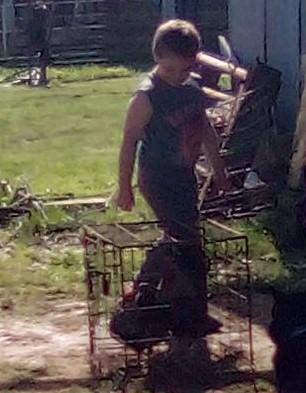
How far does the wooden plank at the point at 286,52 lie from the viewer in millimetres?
11148

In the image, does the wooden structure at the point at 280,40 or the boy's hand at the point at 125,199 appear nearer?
the boy's hand at the point at 125,199

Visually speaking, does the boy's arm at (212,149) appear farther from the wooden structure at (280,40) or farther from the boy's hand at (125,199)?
the wooden structure at (280,40)

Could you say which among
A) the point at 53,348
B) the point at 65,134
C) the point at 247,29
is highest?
the point at 247,29

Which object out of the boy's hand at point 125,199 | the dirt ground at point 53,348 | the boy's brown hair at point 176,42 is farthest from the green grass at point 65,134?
the boy's brown hair at point 176,42

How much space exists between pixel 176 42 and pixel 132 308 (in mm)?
1287

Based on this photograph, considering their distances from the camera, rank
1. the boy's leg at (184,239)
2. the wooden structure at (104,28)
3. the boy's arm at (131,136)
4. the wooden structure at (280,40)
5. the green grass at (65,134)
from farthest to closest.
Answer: the wooden structure at (104,28), the green grass at (65,134), the wooden structure at (280,40), the boy's arm at (131,136), the boy's leg at (184,239)

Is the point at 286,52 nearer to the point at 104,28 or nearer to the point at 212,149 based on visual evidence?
the point at 212,149

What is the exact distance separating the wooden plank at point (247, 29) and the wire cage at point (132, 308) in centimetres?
415

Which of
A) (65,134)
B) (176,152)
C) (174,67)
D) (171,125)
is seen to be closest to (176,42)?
(174,67)

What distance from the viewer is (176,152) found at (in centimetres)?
758

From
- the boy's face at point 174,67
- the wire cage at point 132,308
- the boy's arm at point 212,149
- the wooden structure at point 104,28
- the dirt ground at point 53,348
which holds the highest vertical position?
the boy's face at point 174,67

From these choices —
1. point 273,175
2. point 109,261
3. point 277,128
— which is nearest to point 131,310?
point 109,261

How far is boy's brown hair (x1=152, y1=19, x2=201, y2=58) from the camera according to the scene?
23.9ft

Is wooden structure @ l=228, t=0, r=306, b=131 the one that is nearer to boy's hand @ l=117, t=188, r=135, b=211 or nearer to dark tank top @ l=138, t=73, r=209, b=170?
dark tank top @ l=138, t=73, r=209, b=170
